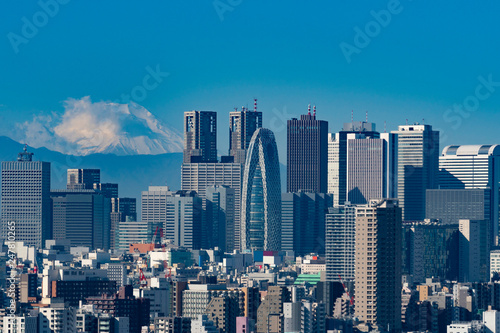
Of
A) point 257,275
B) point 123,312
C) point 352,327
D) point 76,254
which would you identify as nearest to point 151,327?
point 123,312

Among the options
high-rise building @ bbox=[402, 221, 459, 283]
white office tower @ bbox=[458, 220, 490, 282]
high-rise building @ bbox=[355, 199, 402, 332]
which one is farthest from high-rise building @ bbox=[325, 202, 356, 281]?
high-rise building @ bbox=[355, 199, 402, 332]

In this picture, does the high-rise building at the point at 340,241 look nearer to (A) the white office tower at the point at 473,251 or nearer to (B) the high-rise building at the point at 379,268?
(A) the white office tower at the point at 473,251

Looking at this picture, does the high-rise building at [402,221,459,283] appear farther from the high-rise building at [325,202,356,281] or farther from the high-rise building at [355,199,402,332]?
the high-rise building at [355,199,402,332]

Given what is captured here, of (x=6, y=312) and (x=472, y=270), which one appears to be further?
(x=472, y=270)

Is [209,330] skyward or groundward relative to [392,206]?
groundward

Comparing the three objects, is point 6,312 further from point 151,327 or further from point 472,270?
A: point 472,270

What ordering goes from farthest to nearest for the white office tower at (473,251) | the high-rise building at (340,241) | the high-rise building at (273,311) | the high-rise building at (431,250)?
1. the white office tower at (473,251)
2. the high-rise building at (431,250)
3. the high-rise building at (340,241)
4. the high-rise building at (273,311)

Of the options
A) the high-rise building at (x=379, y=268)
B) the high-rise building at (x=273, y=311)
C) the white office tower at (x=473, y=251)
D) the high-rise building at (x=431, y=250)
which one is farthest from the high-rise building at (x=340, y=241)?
the high-rise building at (x=273, y=311)
